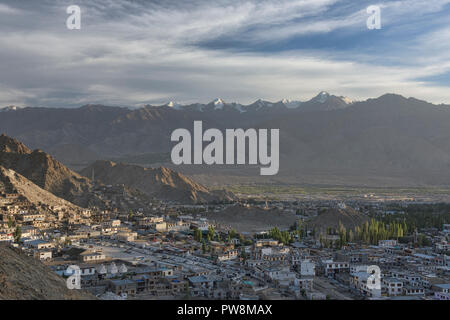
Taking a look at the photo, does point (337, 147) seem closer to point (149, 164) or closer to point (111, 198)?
point (149, 164)

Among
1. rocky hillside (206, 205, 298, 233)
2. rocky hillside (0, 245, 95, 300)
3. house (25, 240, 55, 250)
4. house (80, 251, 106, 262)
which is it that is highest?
rocky hillside (0, 245, 95, 300)

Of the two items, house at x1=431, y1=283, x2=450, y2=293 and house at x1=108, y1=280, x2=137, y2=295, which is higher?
house at x1=108, y1=280, x2=137, y2=295

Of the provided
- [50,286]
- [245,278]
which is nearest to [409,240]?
[245,278]

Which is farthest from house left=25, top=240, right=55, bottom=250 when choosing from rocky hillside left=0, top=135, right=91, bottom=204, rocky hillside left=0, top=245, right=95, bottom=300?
rocky hillside left=0, top=135, right=91, bottom=204

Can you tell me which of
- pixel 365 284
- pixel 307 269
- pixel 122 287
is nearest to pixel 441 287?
pixel 365 284
